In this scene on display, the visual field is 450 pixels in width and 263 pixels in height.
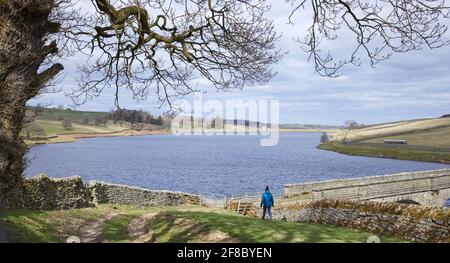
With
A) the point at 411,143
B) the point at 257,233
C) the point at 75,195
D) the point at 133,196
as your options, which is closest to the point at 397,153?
the point at 411,143

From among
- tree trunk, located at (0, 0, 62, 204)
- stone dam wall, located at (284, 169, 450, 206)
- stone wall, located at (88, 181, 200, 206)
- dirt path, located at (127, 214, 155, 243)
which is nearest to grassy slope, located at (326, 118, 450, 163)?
stone dam wall, located at (284, 169, 450, 206)

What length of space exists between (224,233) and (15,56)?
8425 mm

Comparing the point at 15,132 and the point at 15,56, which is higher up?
the point at 15,56

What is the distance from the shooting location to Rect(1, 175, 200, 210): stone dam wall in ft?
66.3

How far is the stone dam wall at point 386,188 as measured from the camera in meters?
30.6

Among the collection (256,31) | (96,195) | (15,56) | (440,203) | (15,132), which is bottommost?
(440,203)

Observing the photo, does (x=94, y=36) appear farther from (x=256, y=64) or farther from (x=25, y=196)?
(x=25, y=196)

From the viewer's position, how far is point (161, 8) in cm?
1251

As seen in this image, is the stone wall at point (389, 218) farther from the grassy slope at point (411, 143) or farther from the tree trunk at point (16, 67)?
the grassy slope at point (411, 143)

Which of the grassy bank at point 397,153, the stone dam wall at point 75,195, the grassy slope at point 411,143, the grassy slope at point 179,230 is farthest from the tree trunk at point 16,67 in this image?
the grassy slope at point 411,143

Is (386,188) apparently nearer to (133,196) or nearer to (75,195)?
(133,196)

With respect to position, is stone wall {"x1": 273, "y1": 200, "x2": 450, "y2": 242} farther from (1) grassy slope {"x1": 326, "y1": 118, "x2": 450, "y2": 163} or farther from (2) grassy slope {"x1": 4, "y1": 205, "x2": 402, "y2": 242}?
(1) grassy slope {"x1": 326, "y1": 118, "x2": 450, "y2": 163}

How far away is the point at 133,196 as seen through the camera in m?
28.2
